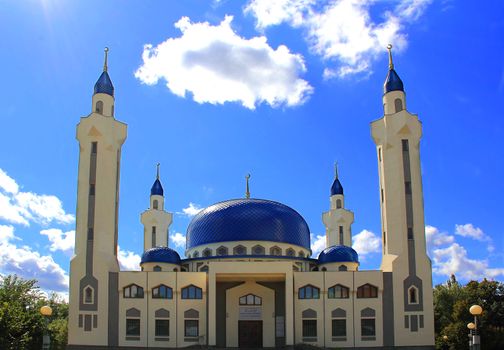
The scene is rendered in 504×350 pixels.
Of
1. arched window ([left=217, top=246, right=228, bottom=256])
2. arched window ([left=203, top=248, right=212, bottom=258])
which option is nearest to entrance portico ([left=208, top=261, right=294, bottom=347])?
arched window ([left=217, top=246, right=228, bottom=256])

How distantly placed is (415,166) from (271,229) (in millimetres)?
11392

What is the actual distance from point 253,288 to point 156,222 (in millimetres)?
15947

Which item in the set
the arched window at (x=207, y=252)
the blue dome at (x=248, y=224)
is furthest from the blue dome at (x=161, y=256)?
the blue dome at (x=248, y=224)

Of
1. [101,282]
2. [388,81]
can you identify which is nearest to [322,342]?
[101,282]

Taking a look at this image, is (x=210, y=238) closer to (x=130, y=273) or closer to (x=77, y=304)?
(x=130, y=273)

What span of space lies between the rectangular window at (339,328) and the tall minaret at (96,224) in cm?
1413

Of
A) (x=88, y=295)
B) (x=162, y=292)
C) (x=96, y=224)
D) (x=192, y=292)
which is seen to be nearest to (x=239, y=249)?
(x=192, y=292)

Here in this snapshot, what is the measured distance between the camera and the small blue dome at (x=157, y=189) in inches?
2299

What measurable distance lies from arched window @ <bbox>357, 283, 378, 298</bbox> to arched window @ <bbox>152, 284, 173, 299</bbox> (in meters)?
12.4

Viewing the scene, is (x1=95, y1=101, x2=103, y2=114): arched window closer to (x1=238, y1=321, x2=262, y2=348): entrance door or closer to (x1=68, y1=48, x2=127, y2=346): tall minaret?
(x1=68, y1=48, x2=127, y2=346): tall minaret

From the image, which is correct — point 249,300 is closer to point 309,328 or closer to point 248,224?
point 309,328

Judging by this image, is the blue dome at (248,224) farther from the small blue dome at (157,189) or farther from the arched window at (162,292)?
the small blue dome at (157,189)

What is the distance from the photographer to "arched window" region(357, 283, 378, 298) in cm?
4231

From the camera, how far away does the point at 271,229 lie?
47938 mm
